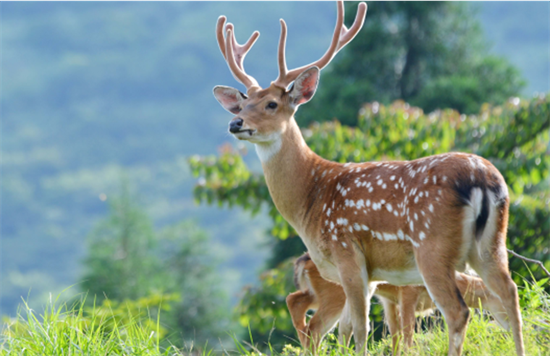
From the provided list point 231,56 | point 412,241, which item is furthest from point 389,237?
point 231,56

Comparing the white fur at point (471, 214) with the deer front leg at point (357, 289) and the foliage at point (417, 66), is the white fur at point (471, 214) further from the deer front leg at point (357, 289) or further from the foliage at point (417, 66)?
the foliage at point (417, 66)

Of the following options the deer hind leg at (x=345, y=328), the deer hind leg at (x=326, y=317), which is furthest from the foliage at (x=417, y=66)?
the deer hind leg at (x=345, y=328)

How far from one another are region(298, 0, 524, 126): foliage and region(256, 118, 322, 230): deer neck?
17.7 meters

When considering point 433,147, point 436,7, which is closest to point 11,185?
point 436,7

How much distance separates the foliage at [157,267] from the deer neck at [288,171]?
22.5 meters

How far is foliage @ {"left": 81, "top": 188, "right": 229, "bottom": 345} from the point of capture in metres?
30.0

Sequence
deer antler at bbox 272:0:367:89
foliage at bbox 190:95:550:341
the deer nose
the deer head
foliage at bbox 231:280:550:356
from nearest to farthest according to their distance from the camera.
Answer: foliage at bbox 231:280:550:356 → the deer nose → the deer head → deer antler at bbox 272:0:367:89 → foliage at bbox 190:95:550:341

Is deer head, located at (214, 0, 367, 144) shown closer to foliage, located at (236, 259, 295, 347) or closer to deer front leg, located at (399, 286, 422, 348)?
deer front leg, located at (399, 286, 422, 348)

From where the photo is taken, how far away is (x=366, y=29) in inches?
1112

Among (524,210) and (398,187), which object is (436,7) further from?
(398,187)

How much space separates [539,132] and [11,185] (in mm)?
168511

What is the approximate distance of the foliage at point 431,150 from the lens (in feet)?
33.1

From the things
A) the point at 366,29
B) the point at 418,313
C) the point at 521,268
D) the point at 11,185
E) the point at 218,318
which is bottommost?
the point at 11,185

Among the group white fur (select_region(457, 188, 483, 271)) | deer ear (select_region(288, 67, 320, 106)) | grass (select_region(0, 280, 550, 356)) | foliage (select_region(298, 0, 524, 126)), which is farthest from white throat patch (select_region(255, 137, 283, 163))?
foliage (select_region(298, 0, 524, 126))
